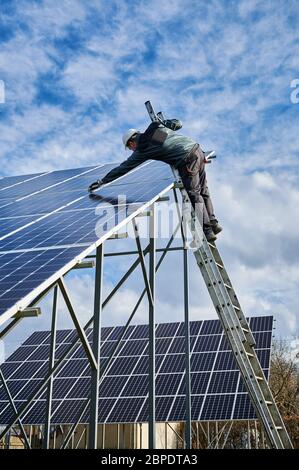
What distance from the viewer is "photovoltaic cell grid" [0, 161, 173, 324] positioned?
7348 millimetres

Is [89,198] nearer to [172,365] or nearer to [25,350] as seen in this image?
[172,365]

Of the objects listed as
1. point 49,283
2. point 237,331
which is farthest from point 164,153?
point 49,283

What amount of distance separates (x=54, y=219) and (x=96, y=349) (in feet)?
8.90

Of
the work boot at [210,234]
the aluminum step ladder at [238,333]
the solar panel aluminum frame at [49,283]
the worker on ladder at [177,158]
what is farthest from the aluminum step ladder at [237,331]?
the solar panel aluminum frame at [49,283]

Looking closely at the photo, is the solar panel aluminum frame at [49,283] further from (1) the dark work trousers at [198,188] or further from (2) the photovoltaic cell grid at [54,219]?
(1) the dark work trousers at [198,188]

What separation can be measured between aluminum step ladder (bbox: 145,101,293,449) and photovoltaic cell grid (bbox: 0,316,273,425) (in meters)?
7.11

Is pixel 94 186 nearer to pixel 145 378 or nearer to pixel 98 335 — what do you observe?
pixel 98 335

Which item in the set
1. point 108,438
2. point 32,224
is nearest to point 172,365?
point 108,438

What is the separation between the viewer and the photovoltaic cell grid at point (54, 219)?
24.1 feet

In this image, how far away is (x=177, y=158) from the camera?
1208cm

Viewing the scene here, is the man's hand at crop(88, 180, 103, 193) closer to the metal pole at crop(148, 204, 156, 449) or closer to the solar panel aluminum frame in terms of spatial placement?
the metal pole at crop(148, 204, 156, 449)

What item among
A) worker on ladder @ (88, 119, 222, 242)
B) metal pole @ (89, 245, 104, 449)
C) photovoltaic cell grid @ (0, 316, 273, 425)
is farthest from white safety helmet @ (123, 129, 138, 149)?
photovoltaic cell grid @ (0, 316, 273, 425)

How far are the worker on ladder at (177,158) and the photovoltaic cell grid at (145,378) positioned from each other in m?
7.89
